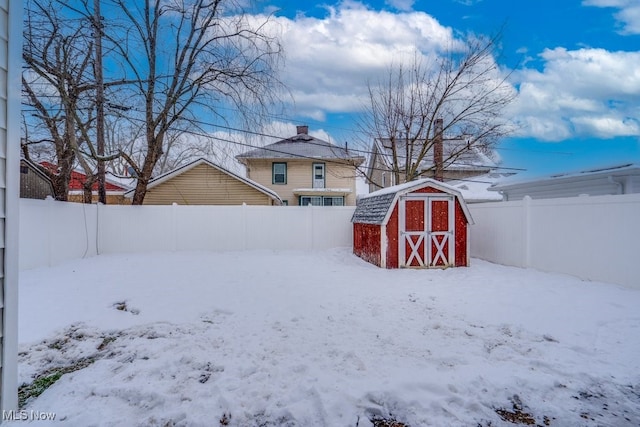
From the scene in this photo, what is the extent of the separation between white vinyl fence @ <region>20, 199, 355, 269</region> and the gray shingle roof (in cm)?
125

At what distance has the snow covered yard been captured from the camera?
221 cm

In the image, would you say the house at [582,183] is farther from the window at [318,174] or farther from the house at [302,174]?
the window at [318,174]

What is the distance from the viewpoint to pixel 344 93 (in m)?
14.0

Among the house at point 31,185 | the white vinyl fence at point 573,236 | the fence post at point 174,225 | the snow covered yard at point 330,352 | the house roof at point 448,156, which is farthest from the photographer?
the house roof at point 448,156

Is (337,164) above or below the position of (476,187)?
above

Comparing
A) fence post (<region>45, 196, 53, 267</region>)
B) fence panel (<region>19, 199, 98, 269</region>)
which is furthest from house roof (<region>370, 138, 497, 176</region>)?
fence post (<region>45, 196, 53, 267</region>)

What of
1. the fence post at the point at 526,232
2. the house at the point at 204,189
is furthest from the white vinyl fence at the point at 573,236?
the house at the point at 204,189

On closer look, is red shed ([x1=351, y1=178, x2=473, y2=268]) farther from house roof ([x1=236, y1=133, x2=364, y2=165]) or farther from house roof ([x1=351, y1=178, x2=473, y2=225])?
house roof ([x1=236, y1=133, x2=364, y2=165])

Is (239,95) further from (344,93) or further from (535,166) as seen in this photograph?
(535,166)

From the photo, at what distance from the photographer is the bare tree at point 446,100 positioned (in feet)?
41.1

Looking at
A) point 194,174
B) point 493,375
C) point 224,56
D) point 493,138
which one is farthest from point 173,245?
point 493,138

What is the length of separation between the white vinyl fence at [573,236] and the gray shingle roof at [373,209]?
2961 mm

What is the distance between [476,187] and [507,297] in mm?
12376

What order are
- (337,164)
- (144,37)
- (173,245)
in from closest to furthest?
(144,37), (173,245), (337,164)
